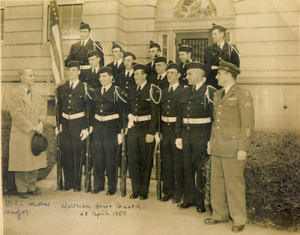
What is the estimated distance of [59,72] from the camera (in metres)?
3.84

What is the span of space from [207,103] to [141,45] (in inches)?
44.4

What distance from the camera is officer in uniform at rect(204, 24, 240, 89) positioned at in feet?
10.5

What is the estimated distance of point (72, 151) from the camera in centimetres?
366

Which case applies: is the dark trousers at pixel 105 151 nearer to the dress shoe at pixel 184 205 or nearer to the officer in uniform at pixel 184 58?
the dress shoe at pixel 184 205

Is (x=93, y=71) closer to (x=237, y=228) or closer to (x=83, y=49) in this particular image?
(x=83, y=49)

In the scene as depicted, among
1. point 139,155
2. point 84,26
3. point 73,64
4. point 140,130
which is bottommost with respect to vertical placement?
point 139,155

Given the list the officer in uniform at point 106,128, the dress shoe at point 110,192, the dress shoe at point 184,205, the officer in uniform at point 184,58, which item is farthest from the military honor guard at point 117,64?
the dress shoe at point 184,205

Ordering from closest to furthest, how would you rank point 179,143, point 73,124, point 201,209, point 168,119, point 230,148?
point 230,148 < point 201,209 < point 179,143 < point 168,119 < point 73,124

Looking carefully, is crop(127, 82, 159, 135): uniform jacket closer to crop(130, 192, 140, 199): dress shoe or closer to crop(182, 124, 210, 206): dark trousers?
crop(182, 124, 210, 206): dark trousers

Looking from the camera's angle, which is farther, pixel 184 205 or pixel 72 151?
pixel 72 151

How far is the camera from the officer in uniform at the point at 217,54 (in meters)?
3.19

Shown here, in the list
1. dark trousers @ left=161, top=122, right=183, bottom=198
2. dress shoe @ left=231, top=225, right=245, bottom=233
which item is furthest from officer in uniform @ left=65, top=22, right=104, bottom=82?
dress shoe @ left=231, top=225, right=245, bottom=233

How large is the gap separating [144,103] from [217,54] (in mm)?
Answer: 984

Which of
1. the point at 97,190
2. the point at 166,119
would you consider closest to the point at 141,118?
the point at 166,119
